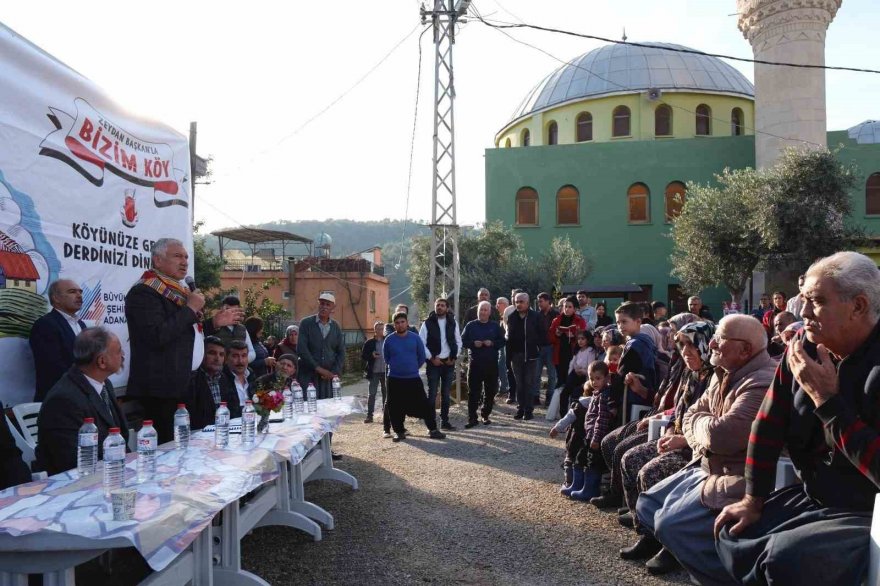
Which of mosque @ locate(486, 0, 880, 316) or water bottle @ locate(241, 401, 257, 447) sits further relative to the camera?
mosque @ locate(486, 0, 880, 316)

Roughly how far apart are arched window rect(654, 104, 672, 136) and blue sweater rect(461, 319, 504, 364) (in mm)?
23857

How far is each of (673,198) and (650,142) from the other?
248cm

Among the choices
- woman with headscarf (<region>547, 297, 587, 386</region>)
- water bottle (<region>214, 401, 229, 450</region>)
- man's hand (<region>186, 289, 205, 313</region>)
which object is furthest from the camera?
woman with headscarf (<region>547, 297, 587, 386</region>)

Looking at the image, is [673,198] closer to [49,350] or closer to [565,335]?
[565,335]

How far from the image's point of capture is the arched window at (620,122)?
31.5 m

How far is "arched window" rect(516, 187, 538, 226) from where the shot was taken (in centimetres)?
2955

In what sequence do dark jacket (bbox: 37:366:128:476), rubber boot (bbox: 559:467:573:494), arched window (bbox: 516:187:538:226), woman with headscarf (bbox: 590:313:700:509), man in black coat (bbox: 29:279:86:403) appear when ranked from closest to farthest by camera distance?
dark jacket (bbox: 37:366:128:476) < man in black coat (bbox: 29:279:86:403) < woman with headscarf (bbox: 590:313:700:509) < rubber boot (bbox: 559:467:573:494) < arched window (bbox: 516:187:538:226)

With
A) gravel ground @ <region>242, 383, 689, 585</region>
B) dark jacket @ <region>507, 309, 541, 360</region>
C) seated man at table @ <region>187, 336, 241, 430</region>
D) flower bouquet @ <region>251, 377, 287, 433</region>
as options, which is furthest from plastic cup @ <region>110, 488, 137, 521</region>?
dark jacket @ <region>507, 309, 541, 360</region>

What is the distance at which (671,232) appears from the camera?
2712 cm

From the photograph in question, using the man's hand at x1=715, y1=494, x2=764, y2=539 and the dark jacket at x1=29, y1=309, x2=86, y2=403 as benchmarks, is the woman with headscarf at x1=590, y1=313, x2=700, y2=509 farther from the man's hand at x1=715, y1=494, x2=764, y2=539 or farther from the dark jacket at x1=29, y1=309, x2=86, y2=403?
the dark jacket at x1=29, y1=309, x2=86, y2=403

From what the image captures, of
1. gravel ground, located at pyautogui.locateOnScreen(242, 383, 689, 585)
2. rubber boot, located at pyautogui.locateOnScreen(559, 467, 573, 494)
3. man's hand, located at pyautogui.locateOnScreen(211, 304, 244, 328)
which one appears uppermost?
man's hand, located at pyautogui.locateOnScreen(211, 304, 244, 328)

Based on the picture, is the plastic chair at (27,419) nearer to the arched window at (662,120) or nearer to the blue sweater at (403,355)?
the blue sweater at (403,355)

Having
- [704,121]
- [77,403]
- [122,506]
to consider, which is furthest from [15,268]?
[704,121]

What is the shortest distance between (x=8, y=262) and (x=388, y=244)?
7949cm
